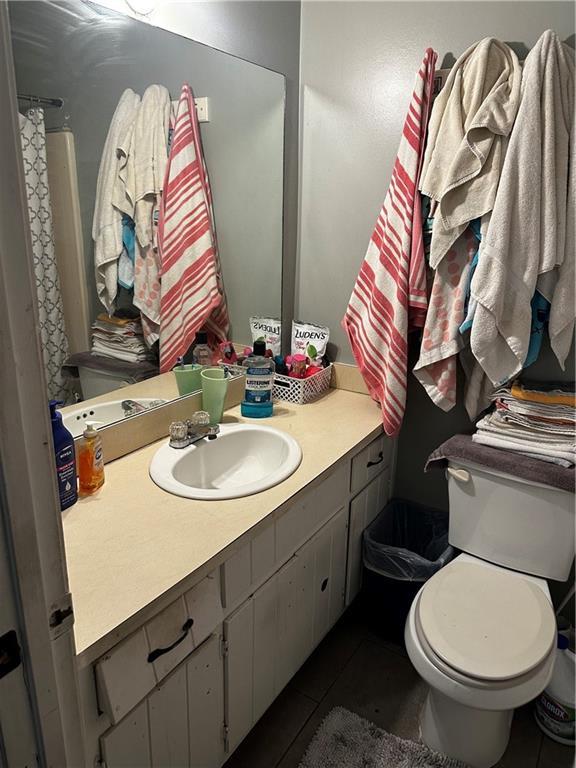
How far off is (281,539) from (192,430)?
0.42 m

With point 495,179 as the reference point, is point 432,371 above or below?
below

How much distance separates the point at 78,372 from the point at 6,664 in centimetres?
84

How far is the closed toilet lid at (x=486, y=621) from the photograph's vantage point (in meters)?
1.25

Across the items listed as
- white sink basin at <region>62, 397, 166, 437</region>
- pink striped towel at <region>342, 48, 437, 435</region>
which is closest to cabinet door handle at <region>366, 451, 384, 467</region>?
pink striped towel at <region>342, 48, 437, 435</region>

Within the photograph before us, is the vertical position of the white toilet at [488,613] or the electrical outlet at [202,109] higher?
the electrical outlet at [202,109]

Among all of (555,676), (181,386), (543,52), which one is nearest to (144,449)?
(181,386)

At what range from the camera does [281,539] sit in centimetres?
130

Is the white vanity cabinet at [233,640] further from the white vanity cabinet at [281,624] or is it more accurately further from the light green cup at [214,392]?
the light green cup at [214,392]

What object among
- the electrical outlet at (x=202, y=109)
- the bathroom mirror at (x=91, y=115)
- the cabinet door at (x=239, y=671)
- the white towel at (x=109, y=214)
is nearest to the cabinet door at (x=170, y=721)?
the cabinet door at (x=239, y=671)

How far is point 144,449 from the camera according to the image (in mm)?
1480

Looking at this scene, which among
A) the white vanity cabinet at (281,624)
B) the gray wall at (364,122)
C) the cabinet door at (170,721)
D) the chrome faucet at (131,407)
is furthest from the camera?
the gray wall at (364,122)

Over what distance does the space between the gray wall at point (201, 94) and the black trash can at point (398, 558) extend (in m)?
0.88

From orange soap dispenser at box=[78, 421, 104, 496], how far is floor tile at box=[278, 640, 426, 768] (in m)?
0.94

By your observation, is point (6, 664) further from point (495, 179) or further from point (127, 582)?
point (495, 179)
